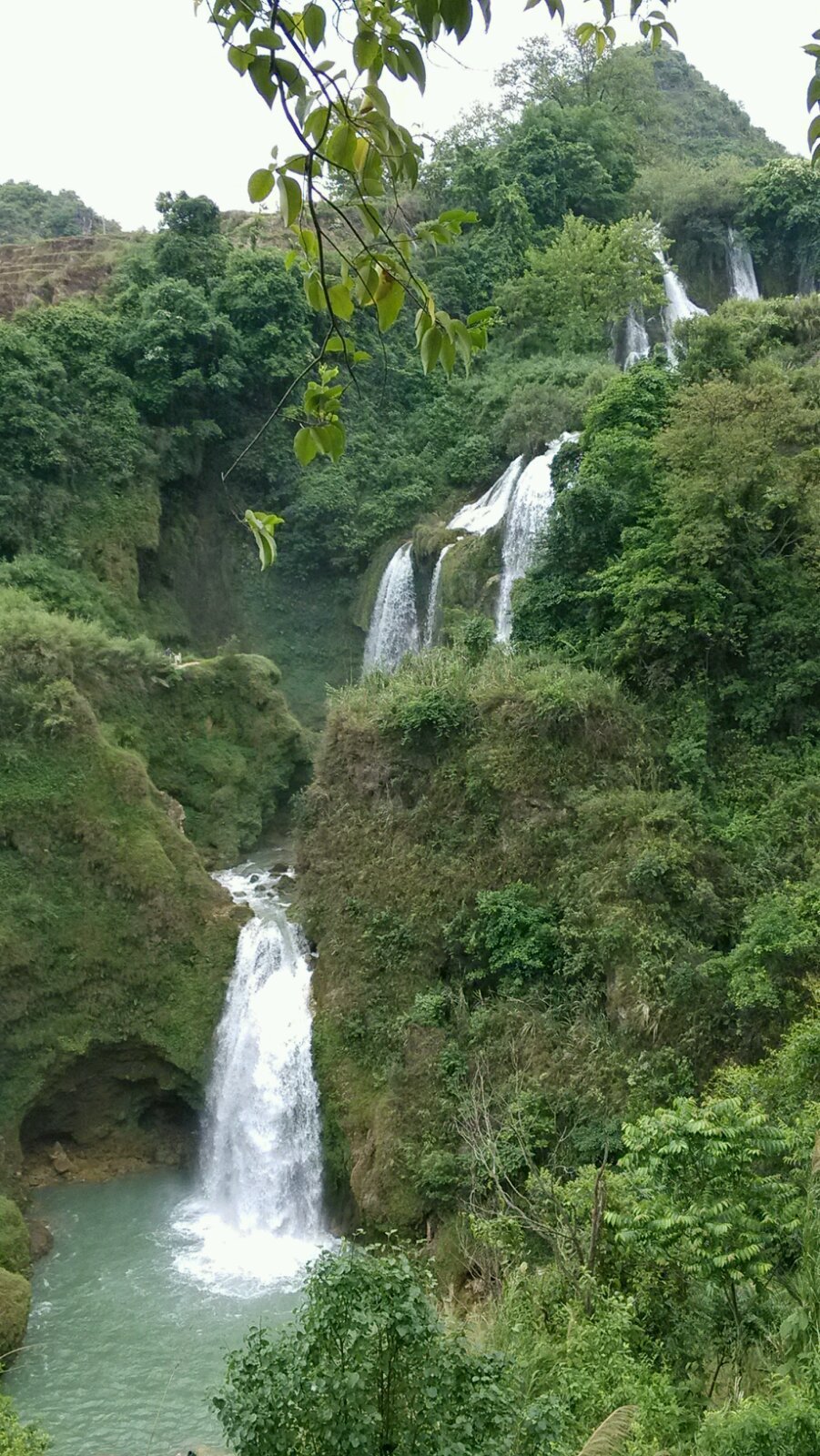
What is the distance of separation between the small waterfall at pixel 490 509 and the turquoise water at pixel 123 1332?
11620mm

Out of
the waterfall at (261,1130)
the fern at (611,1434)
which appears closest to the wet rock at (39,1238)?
the waterfall at (261,1130)

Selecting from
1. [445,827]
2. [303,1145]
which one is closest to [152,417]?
[445,827]

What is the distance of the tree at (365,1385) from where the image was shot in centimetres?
492

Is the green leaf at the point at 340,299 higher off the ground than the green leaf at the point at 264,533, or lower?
higher

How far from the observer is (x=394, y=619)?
829 inches

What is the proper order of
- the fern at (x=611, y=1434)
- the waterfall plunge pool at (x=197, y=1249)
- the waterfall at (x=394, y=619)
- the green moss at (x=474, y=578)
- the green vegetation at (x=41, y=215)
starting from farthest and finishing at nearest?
the green vegetation at (x=41, y=215), the waterfall at (x=394, y=619), the green moss at (x=474, y=578), the waterfall plunge pool at (x=197, y=1249), the fern at (x=611, y=1434)

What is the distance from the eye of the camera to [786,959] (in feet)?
34.6

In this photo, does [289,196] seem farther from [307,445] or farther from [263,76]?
[307,445]

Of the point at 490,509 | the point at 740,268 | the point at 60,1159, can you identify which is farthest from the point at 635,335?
the point at 60,1159

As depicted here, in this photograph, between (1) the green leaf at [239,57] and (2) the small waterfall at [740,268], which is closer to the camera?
(1) the green leaf at [239,57]

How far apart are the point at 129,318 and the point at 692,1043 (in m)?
18.8

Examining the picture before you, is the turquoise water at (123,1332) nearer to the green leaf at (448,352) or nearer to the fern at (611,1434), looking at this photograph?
the fern at (611,1434)

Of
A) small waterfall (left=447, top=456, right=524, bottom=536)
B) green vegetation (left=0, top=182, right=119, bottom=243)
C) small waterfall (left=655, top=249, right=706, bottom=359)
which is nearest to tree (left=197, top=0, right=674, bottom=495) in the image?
small waterfall (left=447, top=456, right=524, bottom=536)

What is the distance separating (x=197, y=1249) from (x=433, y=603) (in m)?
11.1
